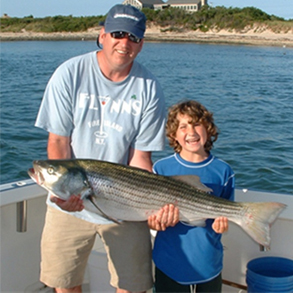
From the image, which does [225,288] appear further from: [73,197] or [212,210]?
[73,197]

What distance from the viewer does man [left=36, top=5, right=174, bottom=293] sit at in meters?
3.22

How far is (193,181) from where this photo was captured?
120 inches

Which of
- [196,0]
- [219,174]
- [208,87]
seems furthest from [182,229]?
[196,0]

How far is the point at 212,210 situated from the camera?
306cm

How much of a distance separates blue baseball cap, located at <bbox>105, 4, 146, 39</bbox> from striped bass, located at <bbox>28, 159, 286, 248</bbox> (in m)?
0.96

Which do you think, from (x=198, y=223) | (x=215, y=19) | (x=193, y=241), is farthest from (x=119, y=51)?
(x=215, y=19)

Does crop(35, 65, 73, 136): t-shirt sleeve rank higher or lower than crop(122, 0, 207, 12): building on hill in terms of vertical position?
lower

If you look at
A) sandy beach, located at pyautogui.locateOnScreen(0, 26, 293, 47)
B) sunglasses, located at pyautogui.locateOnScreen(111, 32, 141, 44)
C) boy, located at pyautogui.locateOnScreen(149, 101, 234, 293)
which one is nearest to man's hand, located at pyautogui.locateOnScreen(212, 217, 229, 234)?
boy, located at pyautogui.locateOnScreen(149, 101, 234, 293)

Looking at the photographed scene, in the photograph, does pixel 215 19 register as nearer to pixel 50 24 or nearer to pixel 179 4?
pixel 179 4

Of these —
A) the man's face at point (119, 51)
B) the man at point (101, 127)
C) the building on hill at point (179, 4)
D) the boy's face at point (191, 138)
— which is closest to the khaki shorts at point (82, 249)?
the man at point (101, 127)

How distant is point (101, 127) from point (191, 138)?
65 centimetres

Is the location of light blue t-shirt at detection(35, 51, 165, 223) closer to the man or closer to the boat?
the man

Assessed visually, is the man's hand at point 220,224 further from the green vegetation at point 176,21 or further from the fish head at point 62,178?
the green vegetation at point 176,21

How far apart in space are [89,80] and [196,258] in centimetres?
146
